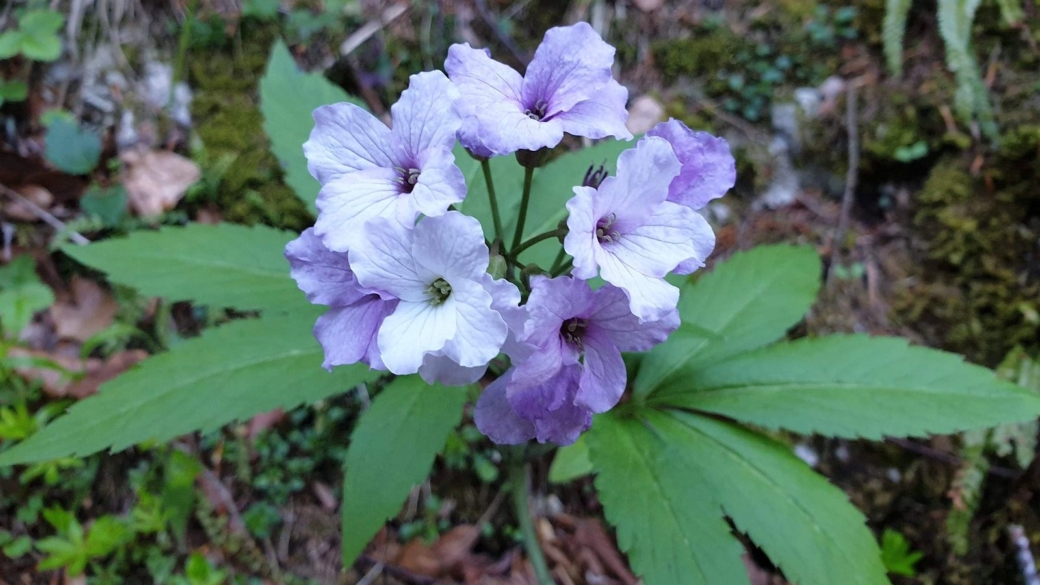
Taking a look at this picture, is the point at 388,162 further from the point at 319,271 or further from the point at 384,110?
the point at 384,110

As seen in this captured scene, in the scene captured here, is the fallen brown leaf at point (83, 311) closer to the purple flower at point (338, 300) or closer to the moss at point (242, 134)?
the moss at point (242, 134)

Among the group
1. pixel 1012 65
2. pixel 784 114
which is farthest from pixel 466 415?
pixel 1012 65

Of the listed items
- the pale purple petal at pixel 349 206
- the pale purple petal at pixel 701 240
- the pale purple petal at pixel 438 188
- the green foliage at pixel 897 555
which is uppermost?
the pale purple petal at pixel 438 188

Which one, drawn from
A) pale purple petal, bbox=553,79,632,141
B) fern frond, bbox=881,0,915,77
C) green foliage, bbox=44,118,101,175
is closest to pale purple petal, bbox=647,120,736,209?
pale purple petal, bbox=553,79,632,141

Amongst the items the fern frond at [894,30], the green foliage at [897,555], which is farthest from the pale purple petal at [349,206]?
the fern frond at [894,30]

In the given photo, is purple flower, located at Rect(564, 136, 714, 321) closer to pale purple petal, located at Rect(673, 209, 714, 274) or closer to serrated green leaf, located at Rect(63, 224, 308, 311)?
pale purple petal, located at Rect(673, 209, 714, 274)

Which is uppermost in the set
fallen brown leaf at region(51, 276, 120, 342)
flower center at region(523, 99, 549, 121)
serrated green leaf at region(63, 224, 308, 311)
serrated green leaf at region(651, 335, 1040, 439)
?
flower center at region(523, 99, 549, 121)
